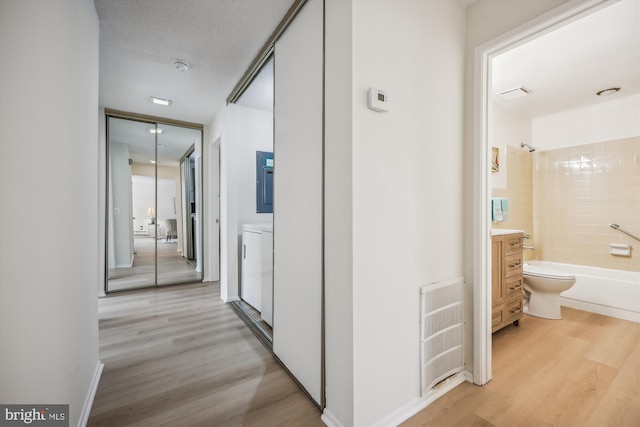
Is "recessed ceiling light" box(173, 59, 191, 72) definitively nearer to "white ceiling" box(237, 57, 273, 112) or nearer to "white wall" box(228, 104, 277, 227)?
"white ceiling" box(237, 57, 273, 112)

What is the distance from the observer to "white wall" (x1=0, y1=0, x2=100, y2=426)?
81 cm

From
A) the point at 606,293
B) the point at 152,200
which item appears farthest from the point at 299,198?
the point at 606,293

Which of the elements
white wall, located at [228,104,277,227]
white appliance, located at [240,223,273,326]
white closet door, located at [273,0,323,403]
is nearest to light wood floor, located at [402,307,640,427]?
white closet door, located at [273,0,323,403]

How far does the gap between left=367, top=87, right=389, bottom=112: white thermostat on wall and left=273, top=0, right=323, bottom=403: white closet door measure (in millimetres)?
342

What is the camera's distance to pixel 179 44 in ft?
7.31

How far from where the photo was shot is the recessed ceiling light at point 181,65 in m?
2.47

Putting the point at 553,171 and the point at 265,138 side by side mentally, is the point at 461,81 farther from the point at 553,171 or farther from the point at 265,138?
the point at 553,171

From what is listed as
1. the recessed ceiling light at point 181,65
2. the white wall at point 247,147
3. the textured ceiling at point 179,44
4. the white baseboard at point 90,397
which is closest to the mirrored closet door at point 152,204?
the textured ceiling at point 179,44

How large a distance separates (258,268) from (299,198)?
55.0 inches

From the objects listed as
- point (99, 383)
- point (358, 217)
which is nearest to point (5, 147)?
point (358, 217)

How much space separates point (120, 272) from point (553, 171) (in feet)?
21.2

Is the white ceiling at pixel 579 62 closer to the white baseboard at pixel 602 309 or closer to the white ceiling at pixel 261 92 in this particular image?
the white ceiling at pixel 261 92

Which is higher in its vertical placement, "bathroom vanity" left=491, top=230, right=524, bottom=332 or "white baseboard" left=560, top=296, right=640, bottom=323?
"bathroom vanity" left=491, top=230, right=524, bottom=332

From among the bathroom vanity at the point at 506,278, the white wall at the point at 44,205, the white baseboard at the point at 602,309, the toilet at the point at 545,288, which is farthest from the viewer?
the white baseboard at the point at 602,309
